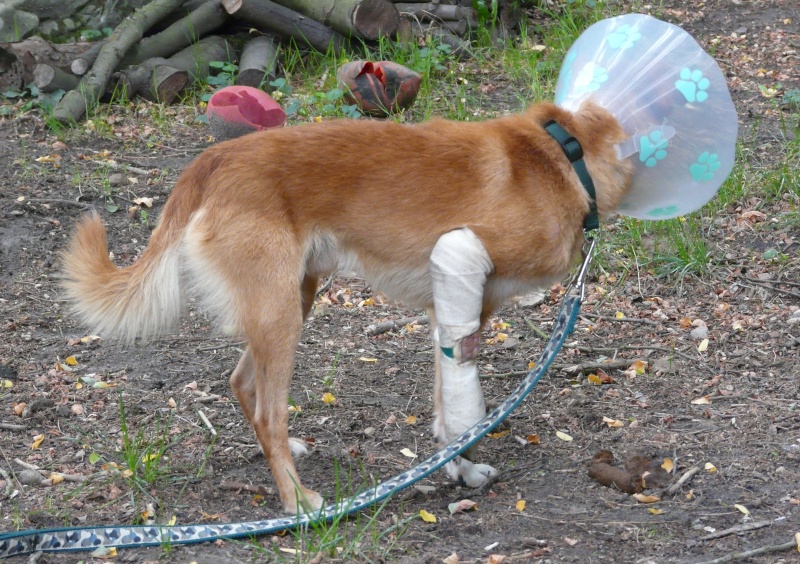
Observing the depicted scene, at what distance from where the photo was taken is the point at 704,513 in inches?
124

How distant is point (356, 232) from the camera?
334 centimetres

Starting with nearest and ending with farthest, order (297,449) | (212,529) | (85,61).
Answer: (212,529) < (297,449) < (85,61)

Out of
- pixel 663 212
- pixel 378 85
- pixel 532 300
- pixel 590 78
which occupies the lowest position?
pixel 532 300

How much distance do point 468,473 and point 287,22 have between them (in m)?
4.64

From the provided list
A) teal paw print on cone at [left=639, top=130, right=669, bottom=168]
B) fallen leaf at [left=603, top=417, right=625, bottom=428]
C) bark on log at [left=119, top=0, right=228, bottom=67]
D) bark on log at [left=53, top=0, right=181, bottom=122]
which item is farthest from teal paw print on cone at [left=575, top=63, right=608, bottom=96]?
bark on log at [left=119, top=0, right=228, bottom=67]

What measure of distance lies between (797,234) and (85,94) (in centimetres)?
470

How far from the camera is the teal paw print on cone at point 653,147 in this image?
3.27 meters

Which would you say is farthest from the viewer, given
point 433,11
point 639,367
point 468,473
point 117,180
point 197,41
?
point 433,11

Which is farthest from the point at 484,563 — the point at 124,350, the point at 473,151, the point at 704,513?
the point at 124,350

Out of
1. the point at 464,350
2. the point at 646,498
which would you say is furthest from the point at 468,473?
the point at 646,498

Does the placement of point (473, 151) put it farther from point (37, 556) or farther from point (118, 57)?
point (118, 57)

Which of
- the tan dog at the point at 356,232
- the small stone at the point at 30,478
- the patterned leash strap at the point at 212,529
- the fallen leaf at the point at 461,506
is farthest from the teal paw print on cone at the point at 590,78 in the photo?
the small stone at the point at 30,478

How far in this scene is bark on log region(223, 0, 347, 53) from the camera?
23.2 ft

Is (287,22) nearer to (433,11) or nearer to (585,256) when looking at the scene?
(433,11)
